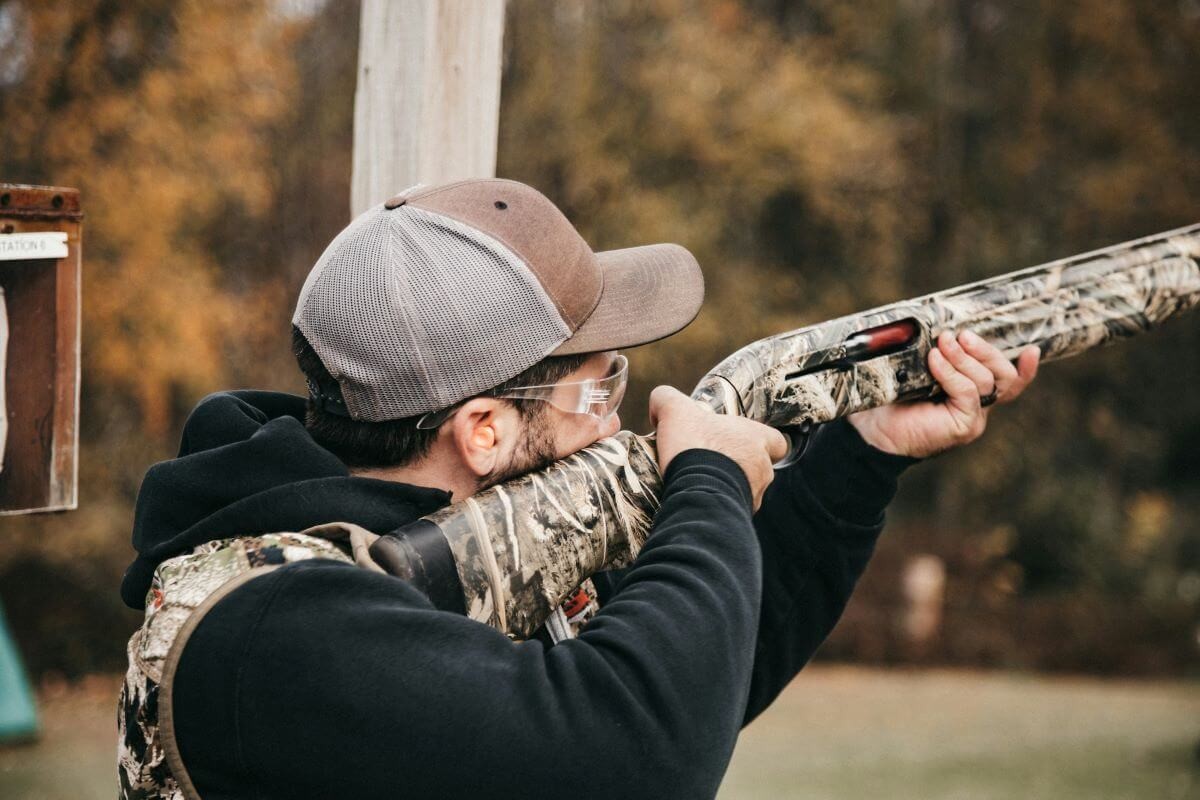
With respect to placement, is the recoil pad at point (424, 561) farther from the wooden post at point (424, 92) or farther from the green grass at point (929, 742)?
the green grass at point (929, 742)

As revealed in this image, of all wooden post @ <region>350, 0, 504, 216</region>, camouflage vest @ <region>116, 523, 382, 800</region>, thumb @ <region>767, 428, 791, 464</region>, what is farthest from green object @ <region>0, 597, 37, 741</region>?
thumb @ <region>767, 428, 791, 464</region>

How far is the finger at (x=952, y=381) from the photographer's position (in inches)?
105

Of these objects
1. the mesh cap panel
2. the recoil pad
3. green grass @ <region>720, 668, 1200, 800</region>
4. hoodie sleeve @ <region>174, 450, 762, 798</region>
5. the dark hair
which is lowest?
green grass @ <region>720, 668, 1200, 800</region>

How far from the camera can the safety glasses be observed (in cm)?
191

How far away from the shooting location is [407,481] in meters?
1.96

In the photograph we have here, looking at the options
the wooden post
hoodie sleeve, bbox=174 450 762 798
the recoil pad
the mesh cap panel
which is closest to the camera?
hoodie sleeve, bbox=174 450 762 798

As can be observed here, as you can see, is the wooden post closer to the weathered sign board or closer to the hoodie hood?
the weathered sign board

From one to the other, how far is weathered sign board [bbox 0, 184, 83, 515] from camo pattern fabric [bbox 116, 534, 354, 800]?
2.04ft

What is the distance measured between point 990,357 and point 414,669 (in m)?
1.70

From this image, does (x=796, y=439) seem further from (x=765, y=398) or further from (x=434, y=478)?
(x=434, y=478)

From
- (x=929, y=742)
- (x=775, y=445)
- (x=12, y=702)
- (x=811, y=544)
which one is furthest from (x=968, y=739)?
(x=775, y=445)

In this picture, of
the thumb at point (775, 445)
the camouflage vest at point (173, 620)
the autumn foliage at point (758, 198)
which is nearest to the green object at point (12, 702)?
the autumn foliage at point (758, 198)

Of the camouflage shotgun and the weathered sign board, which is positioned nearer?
the camouflage shotgun

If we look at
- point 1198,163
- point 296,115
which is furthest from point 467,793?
point 1198,163
